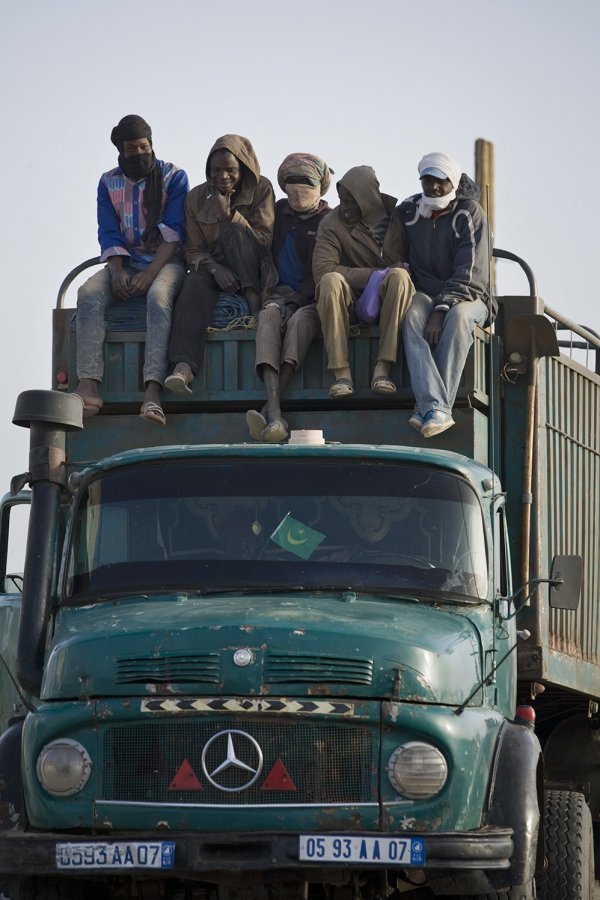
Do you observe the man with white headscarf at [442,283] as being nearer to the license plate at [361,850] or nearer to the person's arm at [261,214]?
the person's arm at [261,214]

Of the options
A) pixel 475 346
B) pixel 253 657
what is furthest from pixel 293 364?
pixel 253 657

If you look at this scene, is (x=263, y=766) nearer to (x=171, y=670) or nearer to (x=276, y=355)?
(x=171, y=670)

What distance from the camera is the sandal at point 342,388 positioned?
930 cm

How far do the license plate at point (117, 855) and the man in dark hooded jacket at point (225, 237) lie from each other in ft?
12.0

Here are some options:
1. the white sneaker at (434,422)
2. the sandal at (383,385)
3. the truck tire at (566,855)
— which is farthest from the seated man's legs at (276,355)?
the truck tire at (566,855)

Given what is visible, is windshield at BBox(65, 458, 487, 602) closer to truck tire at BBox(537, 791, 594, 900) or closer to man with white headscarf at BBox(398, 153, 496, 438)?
man with white headscarf at BBox(398, 153, 496, 438)

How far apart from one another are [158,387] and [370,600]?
2.67m

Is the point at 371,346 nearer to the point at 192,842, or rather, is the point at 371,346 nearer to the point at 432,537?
the point at 432,537

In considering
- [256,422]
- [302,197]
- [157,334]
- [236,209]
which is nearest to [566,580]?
[256,422]

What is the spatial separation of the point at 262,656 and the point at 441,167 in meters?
4.26

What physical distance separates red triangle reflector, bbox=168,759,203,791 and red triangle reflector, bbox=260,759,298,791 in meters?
0.25

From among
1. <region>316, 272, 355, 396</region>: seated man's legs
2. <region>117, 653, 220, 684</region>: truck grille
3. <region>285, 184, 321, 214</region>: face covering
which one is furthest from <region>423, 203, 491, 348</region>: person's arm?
<region>117, 653, 220, 684</region>: truck grille

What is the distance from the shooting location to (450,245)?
33.0 ft

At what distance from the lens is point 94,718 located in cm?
675
